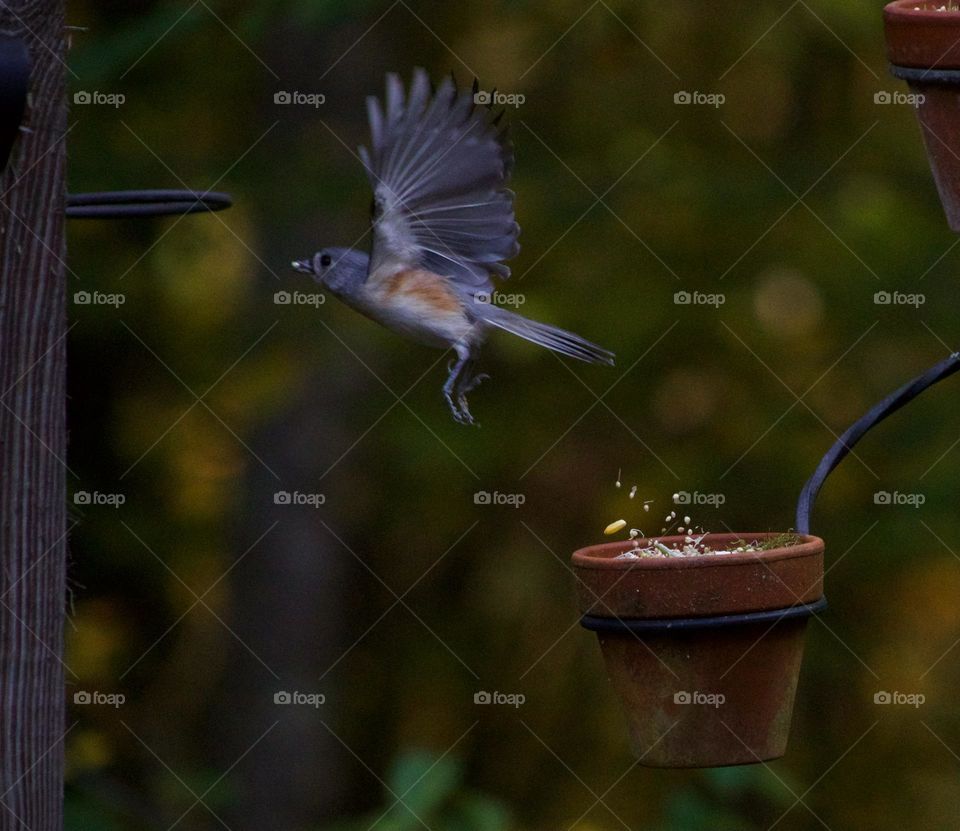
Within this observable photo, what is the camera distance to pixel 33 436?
2.15 m

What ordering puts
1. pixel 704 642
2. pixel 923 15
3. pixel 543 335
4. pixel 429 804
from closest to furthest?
pixel 704 642
pixel 923 15
pixel 543 335
pixel 429 804

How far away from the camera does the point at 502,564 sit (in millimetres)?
6406

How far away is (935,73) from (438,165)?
84 centimetres

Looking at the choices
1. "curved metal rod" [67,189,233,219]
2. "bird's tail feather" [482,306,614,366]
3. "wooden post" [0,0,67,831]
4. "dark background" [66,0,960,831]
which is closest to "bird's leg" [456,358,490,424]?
"bird's tail feather" [482,306,614,366]

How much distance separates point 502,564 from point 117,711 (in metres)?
1.75

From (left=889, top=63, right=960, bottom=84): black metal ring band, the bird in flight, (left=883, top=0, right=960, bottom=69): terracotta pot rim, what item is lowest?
the bird in flight

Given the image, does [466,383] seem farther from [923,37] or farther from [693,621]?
[923,37]

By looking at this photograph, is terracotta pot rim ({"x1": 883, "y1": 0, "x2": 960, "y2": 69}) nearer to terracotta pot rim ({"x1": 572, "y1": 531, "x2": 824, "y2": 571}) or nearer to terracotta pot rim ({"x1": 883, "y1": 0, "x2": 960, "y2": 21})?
terracotta pot rim ({"x1": 883, "y1": 0, "x2": 960, "y2": 21})

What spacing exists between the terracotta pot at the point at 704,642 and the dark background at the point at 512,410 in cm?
260

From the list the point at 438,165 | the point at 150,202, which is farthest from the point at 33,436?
the point at 438,165

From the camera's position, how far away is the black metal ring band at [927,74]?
259cm

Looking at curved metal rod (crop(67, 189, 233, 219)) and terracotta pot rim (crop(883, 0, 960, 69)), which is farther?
terracotta pot rim (crop(883, 0, 960, 69))

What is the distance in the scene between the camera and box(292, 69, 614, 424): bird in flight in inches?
96.9

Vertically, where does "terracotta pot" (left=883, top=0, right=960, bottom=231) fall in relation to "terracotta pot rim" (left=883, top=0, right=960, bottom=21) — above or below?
below
